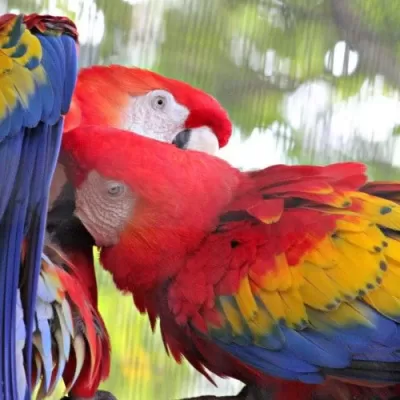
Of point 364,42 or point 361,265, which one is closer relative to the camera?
point 361,265

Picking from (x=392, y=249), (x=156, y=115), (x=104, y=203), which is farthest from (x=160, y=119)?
(x=392, y=249)

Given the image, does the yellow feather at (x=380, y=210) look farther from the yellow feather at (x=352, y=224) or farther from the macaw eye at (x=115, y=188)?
the macaw eye at (x=115, y=188)

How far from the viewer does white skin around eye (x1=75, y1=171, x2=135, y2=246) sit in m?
0.49

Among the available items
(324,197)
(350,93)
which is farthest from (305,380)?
(350,93)

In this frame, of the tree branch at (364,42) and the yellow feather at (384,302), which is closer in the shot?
the yellow feather at (384,302)

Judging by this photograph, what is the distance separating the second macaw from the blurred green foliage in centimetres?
3

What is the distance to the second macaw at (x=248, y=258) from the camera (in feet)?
1.52

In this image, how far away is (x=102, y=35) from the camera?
1.76 ft

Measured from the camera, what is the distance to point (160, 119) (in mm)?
563

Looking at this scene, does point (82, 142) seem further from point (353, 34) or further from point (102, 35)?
point (353, 34)

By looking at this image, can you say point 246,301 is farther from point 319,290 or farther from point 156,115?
point 156,115

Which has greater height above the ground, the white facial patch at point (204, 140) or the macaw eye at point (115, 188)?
the white facial patch at point (204, 140)

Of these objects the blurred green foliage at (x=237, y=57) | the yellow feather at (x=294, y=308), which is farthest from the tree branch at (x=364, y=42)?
the yellow feather at (x=294, y=308)

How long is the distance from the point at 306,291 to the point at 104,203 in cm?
16
